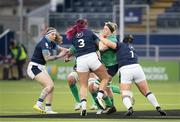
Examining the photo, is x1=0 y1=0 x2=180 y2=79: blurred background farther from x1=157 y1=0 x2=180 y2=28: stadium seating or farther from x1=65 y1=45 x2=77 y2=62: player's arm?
x1=65 y1=45 x2=77 y2=62: player's arm

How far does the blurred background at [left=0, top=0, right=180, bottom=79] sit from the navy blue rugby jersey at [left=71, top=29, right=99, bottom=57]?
60.3 feet

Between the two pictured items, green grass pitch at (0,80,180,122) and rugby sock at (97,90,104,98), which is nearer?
rugby sock at (97,90,104,98)

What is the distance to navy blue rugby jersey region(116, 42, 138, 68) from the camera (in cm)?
1930

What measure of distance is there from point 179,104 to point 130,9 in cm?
2249

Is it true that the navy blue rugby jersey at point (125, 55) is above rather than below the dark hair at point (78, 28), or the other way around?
below

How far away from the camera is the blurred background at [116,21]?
42.9 metres

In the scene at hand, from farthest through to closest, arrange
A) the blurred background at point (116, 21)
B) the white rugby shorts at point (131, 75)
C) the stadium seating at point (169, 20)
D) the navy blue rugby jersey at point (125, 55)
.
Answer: the stadium seating at point (169, 20) → the blurred background at point (116, 21) → the navy blue rugby jersey at point (125, 55) → the white rugby shorts at point (131, 75)

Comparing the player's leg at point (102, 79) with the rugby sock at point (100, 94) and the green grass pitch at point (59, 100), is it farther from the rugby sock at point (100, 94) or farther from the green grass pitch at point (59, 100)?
the green grass pitch at point (59, 100)

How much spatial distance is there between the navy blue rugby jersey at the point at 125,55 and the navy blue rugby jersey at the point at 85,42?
0.60 m

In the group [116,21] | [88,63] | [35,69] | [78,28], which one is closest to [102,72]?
[88,63]

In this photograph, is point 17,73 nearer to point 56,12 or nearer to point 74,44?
point 56,12

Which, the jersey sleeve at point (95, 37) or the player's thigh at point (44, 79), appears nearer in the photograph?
the jersey sleeve at point (95, 37)

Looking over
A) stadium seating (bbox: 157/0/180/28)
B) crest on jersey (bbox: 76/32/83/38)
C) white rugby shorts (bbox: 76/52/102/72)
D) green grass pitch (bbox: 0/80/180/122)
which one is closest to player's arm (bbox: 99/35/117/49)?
white rugby shorts (bbox: 76/52/102/72)

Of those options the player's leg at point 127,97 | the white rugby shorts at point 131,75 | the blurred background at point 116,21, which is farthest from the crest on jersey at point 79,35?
the blurred background at point 116,21
